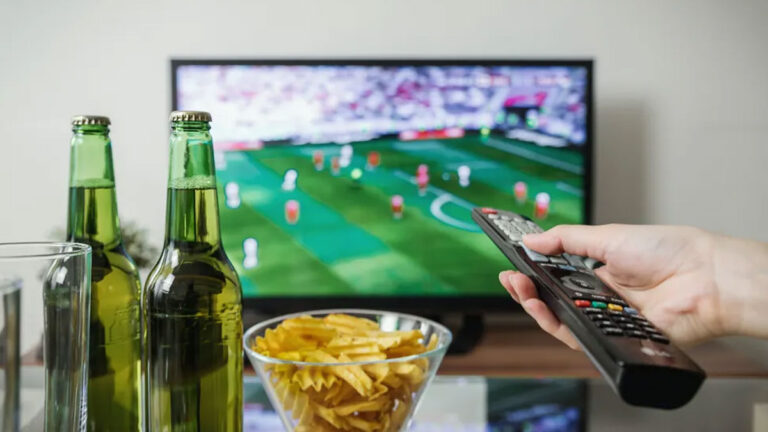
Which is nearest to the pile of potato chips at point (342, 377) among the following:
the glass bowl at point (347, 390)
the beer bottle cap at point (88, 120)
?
the glass bowl at point (347, 390)

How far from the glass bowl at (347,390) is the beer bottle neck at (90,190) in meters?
0.15

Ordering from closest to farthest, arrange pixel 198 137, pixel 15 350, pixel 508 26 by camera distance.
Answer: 1. pixel 15 350
2. pixel 198 137
3. pixel 508 26

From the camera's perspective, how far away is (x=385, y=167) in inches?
81.0

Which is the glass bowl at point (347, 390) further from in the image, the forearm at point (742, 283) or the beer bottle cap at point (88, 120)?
the forearm at point (742, 283)

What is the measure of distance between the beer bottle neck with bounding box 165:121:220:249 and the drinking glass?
8 centimetres

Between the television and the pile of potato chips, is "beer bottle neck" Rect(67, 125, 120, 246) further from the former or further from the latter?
the television

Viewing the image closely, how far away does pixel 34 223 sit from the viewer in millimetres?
2307

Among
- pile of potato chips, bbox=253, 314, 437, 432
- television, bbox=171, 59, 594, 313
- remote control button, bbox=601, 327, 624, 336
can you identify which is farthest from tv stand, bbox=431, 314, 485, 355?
remote control button, bbox=601, 327, 624, 336

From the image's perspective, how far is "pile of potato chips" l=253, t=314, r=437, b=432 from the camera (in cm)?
55

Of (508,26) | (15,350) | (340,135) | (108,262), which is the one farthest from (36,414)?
(508,26)

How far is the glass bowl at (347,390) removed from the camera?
Answer: 1.80 ft

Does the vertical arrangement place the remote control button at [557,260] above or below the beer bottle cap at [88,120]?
below

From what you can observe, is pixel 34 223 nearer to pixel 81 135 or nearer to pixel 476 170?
pixel 476 170

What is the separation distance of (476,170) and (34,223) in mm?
1396
